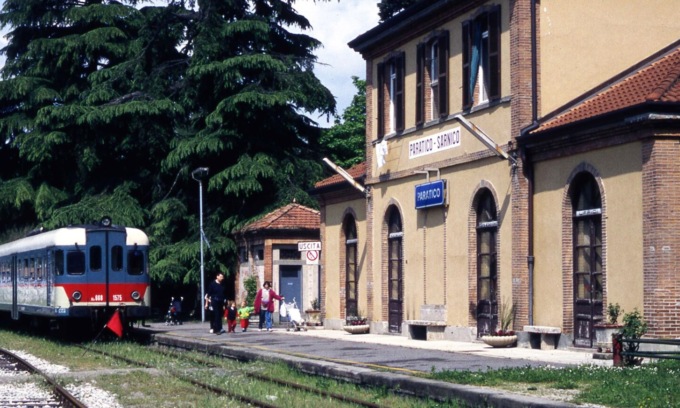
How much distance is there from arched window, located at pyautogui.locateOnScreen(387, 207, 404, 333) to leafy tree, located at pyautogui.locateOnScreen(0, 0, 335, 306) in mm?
11928

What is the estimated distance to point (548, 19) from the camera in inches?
958

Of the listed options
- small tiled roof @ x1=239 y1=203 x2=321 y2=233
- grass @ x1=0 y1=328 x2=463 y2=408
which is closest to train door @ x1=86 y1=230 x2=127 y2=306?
grass @ x1=0 y1=328 x2=463 y2=408

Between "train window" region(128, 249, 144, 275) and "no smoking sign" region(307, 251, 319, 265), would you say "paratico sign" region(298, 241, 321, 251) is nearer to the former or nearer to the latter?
"no smoking sign" region(307, 251, 319, 265)

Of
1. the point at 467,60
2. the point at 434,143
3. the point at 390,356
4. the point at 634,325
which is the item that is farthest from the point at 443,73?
the point at 634,325

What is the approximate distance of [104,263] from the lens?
2888 cm

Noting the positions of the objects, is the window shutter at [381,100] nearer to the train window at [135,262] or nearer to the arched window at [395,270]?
the arched window at [395,270]

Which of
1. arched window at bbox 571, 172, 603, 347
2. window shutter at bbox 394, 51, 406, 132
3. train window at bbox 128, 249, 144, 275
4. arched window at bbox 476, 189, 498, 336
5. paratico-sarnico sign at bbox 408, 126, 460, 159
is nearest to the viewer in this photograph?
arched window at bbox 571, 172, 603, 347

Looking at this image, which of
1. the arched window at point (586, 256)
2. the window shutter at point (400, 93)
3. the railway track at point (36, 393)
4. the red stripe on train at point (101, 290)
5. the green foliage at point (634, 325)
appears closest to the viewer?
the railway track at point (36, 393)

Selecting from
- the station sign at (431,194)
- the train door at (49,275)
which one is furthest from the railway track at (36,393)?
the station sign at (431,194)

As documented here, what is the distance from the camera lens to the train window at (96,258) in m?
28.8

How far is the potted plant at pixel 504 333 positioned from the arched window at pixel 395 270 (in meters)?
6.03

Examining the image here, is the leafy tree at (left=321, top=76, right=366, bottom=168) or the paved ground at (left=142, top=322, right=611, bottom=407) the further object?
the leafy tree at (left=321, top=76, right=366, bottom=168)

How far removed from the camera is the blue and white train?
2839 cm

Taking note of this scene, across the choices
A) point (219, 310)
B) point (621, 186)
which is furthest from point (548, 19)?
point (219, 310)
